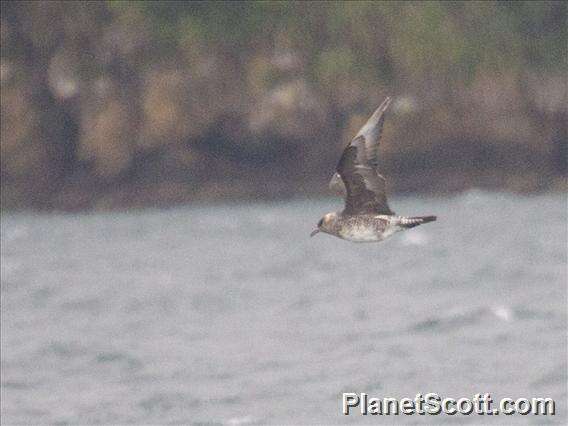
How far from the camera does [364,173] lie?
1211cm

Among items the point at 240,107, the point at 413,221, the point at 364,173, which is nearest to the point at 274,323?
the point at 364,173

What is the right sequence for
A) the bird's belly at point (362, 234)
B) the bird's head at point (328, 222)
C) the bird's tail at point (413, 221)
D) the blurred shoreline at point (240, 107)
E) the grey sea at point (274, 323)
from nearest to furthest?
the bird's tail at point (413, 221) < the bird's belly at point (362, 234) < the bird's head at point (328, 222) < the grey sea at point (274, 323) < the blurred shoreline at point (240, 107)

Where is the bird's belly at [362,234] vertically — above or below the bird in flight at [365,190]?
below

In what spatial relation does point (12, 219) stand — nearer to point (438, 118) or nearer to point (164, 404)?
point (438, 118)

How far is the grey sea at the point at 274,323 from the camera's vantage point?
16.3 meters

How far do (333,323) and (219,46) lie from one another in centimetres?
2994

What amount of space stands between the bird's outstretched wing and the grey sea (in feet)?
12.2

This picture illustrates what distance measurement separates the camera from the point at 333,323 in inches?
829

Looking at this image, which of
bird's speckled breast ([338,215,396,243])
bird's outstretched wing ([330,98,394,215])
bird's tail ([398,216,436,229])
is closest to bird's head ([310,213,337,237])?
bird's speckled breast ([338,215,396,243])

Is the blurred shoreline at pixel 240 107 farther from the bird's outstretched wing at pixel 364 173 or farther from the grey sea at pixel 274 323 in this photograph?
the bird's outstretched wing at pixel 364 173

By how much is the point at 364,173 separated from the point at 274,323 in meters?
9.55

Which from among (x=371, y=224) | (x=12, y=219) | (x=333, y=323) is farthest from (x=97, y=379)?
(x=12, y=219)

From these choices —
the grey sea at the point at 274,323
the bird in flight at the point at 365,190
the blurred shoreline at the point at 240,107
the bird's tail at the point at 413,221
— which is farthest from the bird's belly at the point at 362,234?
the blurred shoreline at the point at 240,107

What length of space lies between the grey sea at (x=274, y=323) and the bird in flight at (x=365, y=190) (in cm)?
356
